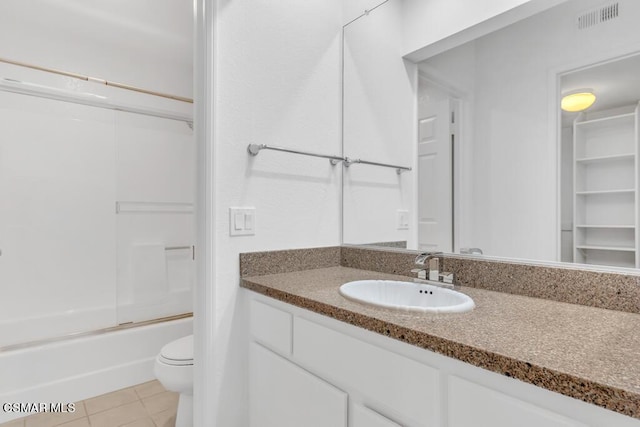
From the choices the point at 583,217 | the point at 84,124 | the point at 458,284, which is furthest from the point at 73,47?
the point at 583,217

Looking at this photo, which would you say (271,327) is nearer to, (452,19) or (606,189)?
(606,189)

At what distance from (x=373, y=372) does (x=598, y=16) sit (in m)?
1.21

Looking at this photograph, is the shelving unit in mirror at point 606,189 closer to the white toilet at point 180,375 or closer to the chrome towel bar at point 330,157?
the chrome towel bar at point 330,157

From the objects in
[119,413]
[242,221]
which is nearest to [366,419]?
[242,221]

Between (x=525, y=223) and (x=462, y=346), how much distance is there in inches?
26.1

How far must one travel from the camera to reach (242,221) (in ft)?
4.50

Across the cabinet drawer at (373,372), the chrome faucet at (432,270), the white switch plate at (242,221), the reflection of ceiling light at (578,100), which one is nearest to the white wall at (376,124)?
the chrome faucet at (432,270)

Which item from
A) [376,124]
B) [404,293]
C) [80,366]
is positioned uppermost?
[376,124]

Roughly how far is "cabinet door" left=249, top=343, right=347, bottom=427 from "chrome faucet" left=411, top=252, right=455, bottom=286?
532 millimetres

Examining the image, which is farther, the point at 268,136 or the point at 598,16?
the point at 268,136

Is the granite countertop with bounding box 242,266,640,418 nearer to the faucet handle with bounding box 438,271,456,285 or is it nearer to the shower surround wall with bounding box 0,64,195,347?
the faucet handle with bounding box 438,271,456,285

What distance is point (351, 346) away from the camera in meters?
0.93

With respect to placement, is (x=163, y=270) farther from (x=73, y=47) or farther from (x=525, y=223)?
(x=525, y=223)

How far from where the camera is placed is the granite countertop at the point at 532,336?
538 millimetres
